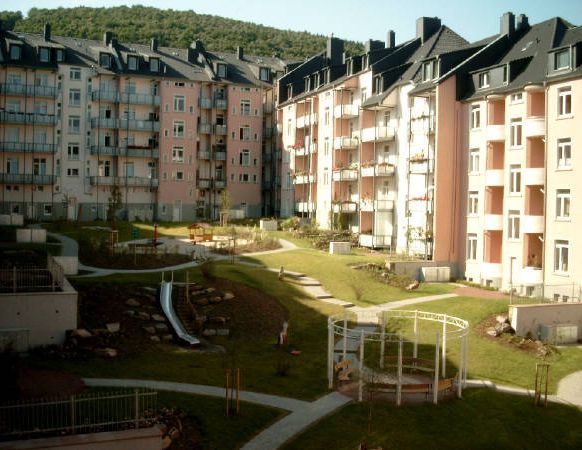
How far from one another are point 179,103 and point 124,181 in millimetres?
10976

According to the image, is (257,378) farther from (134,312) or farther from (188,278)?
(188,278)

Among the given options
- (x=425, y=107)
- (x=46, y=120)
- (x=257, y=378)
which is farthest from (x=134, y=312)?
(x=46, y=120)

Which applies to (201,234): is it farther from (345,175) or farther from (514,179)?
(514,179)

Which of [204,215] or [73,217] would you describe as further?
[204,215]

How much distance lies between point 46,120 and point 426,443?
63069 mm

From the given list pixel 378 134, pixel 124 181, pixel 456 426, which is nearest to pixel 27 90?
pixel 124 181

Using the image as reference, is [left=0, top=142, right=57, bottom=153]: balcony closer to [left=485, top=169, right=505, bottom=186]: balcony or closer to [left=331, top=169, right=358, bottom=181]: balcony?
[left=331, top=169, right=358, bottom=181]: balcony

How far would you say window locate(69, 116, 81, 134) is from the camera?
248 ft

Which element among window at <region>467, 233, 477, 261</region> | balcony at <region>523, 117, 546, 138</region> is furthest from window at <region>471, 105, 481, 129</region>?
window at <region>467, 233, 477, 261</region>

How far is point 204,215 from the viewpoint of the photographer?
8144cm

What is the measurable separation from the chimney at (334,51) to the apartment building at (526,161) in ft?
98.5

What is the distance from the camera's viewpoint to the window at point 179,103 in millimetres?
78938

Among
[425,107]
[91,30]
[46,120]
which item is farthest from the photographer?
[91,30]

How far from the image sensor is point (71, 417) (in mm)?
18203
